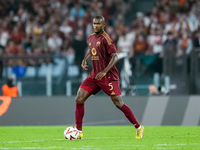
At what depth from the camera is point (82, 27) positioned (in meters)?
18.3

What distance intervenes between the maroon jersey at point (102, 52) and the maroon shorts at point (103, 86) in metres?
0.08

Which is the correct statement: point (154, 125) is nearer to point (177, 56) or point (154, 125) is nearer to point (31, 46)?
point (177, 56)

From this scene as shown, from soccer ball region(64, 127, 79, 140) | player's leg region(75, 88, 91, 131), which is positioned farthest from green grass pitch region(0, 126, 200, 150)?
player's leg region(75, 88, 91, 131)

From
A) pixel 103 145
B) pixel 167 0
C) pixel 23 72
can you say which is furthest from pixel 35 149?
pixel 167 0

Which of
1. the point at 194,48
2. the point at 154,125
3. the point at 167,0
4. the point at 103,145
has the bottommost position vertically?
the point at 154,125

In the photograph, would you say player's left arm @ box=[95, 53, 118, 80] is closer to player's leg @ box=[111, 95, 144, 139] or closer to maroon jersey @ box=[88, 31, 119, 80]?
maroon jersey @ box=[88, 31, 119, 80]

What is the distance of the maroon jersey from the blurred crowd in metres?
5.28

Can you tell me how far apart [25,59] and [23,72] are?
0.40 meters

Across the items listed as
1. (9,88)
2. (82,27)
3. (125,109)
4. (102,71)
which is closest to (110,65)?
(102,71)

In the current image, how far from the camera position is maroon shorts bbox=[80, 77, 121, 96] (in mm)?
8688

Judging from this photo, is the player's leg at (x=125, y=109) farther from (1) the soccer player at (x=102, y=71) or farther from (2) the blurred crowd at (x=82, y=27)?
(2) the blurred crowd at (x=82, y=27)

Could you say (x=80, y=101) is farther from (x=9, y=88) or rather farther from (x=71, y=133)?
(x=9, y=88)

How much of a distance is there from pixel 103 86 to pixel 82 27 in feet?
32.0

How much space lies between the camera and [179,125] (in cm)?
1273
